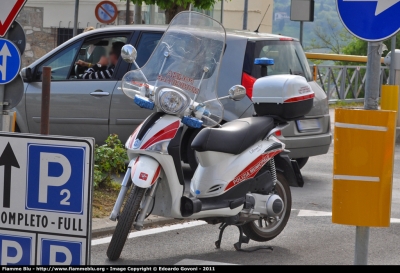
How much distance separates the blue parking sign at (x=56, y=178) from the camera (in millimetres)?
3383

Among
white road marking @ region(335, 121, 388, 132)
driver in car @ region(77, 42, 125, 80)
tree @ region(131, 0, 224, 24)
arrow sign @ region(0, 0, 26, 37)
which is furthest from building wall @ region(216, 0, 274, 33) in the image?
white road marking @ region(335, 121, 388, 132)

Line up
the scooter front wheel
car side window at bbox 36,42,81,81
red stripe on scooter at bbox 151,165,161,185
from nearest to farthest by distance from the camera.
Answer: the scooter front wheel < red stripe on scooter at bbox 151,165,161,185 < car side window at bbox 36,42,81,81

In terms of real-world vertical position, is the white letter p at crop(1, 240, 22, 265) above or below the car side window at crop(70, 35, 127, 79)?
below

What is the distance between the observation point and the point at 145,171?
557 cm

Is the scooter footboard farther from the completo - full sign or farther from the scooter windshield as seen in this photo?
the completo - full sign

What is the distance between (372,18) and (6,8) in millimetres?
3204

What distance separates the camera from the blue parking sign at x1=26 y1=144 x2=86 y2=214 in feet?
11.1

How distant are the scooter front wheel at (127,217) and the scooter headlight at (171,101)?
25.6 inches

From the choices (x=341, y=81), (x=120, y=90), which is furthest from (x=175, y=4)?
(x=341, y=81)

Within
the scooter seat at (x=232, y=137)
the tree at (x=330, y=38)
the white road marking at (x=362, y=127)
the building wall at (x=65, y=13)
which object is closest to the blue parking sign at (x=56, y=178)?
the white road marking at (x=362, y=127)

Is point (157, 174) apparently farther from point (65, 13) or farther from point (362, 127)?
point (65, 13)

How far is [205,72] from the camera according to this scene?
634cm

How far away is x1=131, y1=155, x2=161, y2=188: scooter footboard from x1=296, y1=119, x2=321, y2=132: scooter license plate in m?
4.02

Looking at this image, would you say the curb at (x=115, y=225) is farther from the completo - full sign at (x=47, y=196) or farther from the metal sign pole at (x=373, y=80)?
the completo - full sign at (x=47, y=196)
